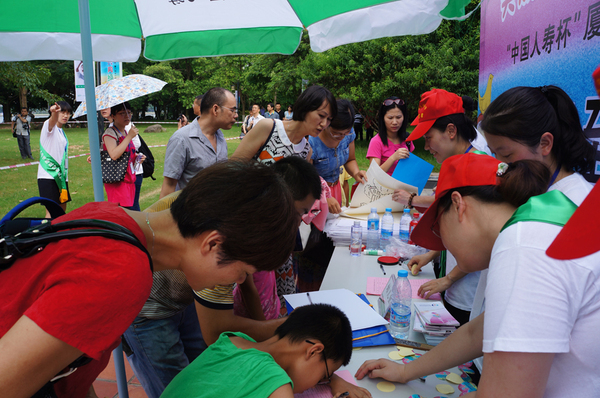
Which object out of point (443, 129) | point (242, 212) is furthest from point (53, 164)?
point (242, 212)

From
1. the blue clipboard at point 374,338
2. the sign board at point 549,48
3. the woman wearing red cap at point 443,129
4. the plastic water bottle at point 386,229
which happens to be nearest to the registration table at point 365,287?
the blue clipboard at point 374,338

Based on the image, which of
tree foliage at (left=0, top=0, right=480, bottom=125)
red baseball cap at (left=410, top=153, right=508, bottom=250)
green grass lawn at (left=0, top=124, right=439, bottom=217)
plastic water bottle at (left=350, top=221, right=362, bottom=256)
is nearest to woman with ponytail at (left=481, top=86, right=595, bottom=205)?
red baseball cap at (left=410, top=153, right=508, bottom=250)

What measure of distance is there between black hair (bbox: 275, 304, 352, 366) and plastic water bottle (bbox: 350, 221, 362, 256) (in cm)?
124

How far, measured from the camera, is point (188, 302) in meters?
1.62

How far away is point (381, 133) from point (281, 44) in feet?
5.34

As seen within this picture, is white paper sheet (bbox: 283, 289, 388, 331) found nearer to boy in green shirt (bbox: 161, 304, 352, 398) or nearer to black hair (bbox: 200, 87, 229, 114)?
boy in green shirt (bbox: 161, 304, 352, 398)

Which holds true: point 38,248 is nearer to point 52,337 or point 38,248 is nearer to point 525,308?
point 52,337

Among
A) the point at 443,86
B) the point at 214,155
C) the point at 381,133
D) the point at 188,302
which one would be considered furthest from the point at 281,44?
the point at 443,86

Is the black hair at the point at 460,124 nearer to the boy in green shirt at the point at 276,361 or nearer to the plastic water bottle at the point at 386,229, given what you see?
the plastic water bottle at the point at 386,229

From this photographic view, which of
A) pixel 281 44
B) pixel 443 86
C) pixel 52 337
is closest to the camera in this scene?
pixel 52 337

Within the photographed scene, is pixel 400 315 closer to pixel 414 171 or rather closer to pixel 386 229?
pixel 386 229

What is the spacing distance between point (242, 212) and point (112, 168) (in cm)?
355

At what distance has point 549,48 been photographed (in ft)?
7.06

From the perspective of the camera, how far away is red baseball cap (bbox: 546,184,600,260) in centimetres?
43
